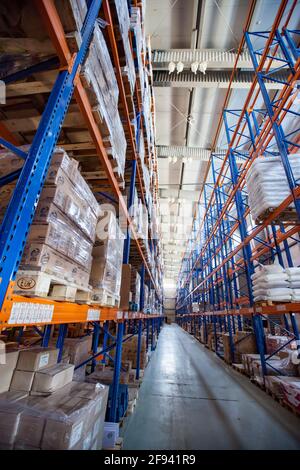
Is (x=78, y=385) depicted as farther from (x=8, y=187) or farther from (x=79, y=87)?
(x=79, y=87)

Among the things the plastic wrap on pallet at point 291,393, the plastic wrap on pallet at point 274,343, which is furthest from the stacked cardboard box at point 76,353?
the plastic wrap on pallet at point 274,343

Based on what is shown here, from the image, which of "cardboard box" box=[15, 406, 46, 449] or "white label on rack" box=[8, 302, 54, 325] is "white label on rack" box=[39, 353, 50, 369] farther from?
"white label on rack" box=[8, 302, 54, 325]

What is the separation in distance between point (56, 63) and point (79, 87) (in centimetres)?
21

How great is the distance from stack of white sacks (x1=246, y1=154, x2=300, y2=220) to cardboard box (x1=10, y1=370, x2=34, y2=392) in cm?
440

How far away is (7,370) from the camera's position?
1.60 meters

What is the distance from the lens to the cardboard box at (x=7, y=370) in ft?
5.10

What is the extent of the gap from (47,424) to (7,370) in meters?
0.65

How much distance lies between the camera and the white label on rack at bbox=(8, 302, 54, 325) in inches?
40.9

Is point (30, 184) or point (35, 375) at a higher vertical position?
point (30, 184)

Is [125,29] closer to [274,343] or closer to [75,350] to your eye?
[75,350]

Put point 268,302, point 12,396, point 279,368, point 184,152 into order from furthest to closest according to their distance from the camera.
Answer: point 184,152 < point 279,368 < point 268,302 < point 12,396

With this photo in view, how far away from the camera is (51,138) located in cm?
136

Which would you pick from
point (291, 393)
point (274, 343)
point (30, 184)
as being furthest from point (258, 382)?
point (30, 184)

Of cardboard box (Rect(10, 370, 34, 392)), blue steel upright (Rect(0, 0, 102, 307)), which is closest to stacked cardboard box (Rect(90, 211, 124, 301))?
cardboard box (Rect(10, 370, 34, 392))
